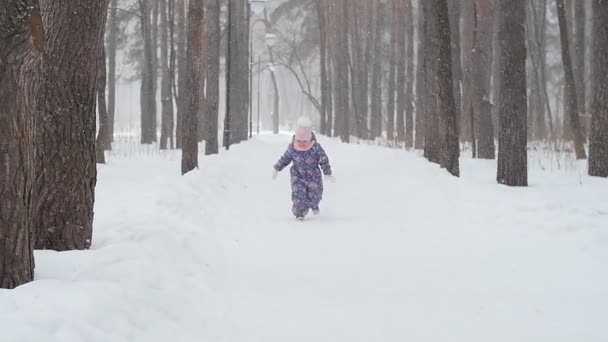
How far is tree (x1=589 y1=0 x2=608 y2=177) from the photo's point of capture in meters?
10.2

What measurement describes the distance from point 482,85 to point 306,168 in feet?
26.2

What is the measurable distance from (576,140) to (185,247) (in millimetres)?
10591

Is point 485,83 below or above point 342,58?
below

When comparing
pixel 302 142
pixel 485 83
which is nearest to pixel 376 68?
pixel 485 83

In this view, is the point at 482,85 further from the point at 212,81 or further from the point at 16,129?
the point at 16,129

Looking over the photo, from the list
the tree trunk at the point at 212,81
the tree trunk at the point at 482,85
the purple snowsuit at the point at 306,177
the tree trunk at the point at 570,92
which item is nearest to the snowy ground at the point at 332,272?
the purple snowsuit at the point at 306,177

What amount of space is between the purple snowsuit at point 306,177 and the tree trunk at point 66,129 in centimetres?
424

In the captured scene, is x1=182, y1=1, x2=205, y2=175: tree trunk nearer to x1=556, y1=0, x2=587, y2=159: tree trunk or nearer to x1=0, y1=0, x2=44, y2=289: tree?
x1=556, y1=0, x2=587, y2=159: tree trunk

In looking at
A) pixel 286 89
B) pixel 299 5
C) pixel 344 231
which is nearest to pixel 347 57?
pixel 299 5

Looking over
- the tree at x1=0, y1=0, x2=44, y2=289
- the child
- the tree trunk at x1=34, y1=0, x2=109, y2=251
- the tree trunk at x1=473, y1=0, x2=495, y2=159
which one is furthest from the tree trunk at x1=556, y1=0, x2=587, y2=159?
the tree at x1=0, y1=0, x2=44, y2=289

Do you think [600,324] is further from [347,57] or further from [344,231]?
[347,57]

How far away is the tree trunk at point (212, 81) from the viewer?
58.9 ft

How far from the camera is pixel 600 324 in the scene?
147 inches

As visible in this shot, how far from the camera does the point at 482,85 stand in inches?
598
